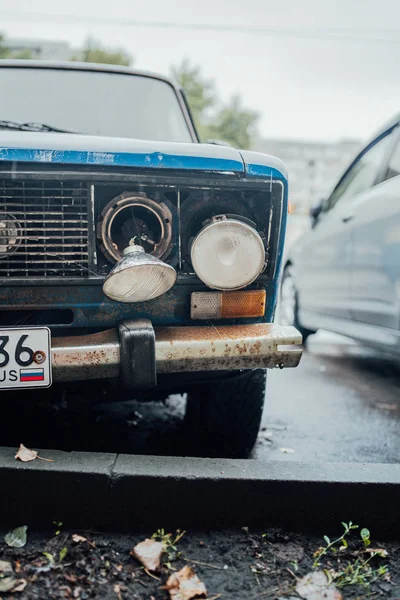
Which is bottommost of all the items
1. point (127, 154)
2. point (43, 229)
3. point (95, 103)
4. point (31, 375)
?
point (31, 375)

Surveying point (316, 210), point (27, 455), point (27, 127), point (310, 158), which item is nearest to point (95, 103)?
point (27, 127)

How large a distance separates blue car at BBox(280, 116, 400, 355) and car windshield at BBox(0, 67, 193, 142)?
1.25 m

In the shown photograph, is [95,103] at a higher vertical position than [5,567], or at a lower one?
higher

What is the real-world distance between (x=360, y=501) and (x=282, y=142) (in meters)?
51.9

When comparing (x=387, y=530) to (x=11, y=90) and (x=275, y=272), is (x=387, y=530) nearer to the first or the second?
(x=275, y=272)

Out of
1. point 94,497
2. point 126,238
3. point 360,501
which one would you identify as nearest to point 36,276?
point 126,238

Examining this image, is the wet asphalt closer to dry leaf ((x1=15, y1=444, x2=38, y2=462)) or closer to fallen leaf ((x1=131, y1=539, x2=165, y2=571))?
fallen leaf ((x1=131, y1=539, x2=165, y2=571))

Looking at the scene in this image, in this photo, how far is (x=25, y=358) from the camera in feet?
5.89

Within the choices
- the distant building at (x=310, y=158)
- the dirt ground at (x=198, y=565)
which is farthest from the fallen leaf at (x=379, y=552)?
the distant building at (x=310, y=158)

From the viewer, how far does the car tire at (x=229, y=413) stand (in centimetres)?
231

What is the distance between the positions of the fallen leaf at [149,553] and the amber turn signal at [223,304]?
795 mm

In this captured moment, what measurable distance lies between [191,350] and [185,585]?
73 centimetres

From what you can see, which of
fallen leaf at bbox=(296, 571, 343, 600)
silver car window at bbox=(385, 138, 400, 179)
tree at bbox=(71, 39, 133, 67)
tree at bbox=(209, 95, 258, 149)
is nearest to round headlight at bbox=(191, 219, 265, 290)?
fallen leaf at bbox=(296, 571, 343, 600)

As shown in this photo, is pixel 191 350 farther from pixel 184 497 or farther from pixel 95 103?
pixel 95 103
